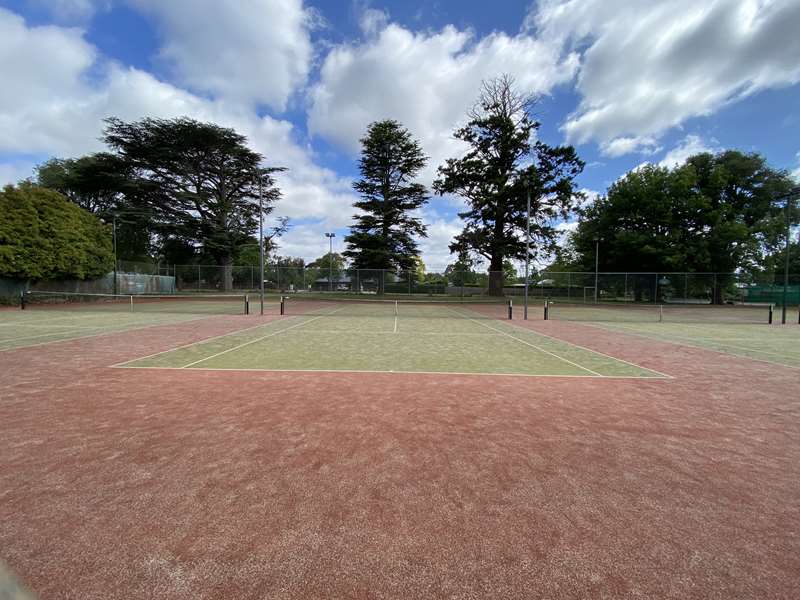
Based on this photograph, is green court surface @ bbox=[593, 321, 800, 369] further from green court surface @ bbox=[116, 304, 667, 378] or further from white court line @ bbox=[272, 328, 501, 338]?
white court line @ bbox=[272, 328, 501, 338]

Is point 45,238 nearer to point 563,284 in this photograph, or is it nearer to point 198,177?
point 198,177

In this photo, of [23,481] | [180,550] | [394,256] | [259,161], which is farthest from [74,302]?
[180,550]

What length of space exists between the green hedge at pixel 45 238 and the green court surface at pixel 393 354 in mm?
21488

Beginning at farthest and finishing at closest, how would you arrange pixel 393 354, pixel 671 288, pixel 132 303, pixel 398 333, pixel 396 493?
pixel 671 288
pixel 132 303
pixel 398 333
pixel 393 354
pixel 396 493

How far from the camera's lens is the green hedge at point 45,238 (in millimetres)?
23438

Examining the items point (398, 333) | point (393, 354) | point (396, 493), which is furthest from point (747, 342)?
point (396, 493)

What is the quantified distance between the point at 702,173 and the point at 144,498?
53158 mm

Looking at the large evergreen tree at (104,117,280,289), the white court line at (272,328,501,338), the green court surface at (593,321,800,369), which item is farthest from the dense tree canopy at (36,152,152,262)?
the green court surface at (593,321,800,369)

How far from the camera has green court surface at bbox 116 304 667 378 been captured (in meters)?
7.71

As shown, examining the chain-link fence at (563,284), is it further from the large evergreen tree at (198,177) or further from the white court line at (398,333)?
the white court line at (398,333)

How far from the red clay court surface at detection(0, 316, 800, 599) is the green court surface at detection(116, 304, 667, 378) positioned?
5.52ft

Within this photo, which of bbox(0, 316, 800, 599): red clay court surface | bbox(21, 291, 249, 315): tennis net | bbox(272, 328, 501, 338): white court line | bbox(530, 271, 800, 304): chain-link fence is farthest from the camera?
bbox(530, 271, 800, 304): chain-link fence

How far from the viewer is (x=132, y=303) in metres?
24.8

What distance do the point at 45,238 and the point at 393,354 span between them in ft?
95.3
